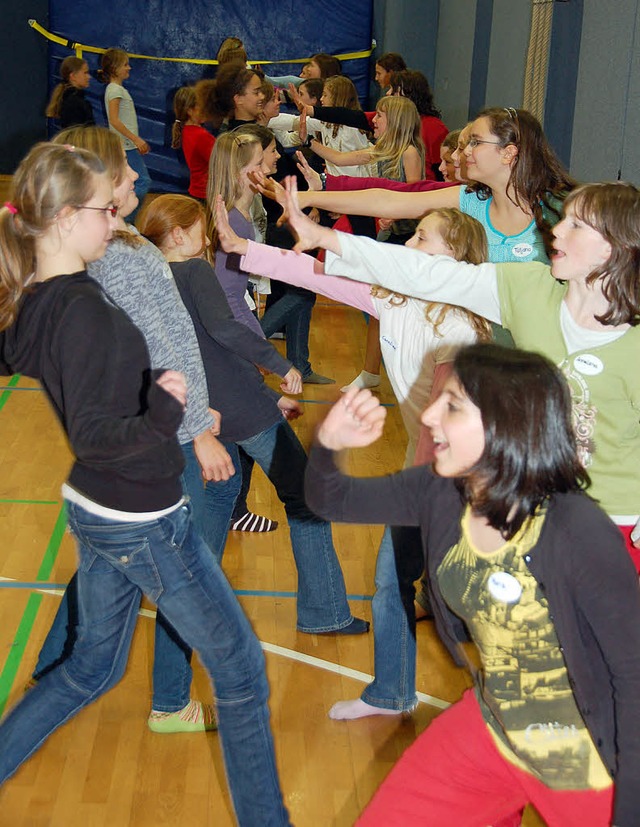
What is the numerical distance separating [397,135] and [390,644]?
13.2 ft

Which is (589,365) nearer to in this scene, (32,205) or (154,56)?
(32,205)

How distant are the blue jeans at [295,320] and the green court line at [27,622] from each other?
2.39 m

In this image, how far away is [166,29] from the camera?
1332cm

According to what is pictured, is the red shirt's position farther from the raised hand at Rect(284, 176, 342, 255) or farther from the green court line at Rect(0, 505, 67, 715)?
the raised hand at Rect(284, 176, 342, 255)

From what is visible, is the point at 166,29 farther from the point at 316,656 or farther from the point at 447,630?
the point at 447,630

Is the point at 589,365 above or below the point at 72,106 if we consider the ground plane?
above

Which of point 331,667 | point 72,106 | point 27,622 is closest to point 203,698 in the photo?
point 331,667

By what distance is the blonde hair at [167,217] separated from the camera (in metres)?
3.11

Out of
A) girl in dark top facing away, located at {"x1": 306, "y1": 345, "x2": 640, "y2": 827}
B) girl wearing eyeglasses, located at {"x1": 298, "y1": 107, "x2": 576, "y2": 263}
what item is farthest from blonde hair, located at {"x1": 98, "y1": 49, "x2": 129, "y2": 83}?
girl in dark top facing away, located at {"x1": 306, "y1": 345, "x2": 640, "y2": 827}

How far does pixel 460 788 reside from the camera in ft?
6.13

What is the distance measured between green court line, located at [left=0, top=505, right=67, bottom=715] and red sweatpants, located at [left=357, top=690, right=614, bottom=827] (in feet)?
3.85

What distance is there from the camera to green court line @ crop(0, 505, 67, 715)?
10.4 ft

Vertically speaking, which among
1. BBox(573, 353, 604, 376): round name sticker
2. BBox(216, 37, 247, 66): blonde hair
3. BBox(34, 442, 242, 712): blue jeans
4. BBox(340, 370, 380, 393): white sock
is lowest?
BBox(340, 370, 380, 393): white sock

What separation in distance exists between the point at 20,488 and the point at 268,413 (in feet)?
6.34
